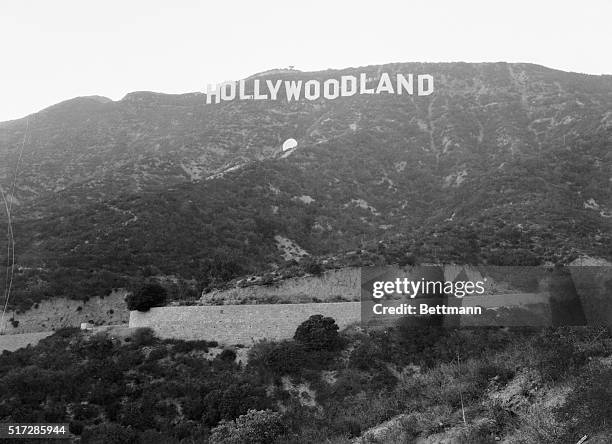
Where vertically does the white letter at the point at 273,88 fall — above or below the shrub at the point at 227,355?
above

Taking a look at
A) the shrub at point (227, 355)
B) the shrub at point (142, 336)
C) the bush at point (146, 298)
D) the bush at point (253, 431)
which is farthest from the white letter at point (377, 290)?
the bush at point (253, 431)

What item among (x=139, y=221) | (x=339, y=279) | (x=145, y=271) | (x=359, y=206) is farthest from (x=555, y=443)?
(x=359, y=206)

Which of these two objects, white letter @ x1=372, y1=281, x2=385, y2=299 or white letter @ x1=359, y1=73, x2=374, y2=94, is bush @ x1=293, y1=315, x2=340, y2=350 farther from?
white letter @ x1=359, y1=73, x2=374, y2=94

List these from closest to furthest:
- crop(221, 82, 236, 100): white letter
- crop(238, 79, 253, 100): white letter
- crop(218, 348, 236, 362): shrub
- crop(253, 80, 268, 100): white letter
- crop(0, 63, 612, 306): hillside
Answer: crop(218, 348, 236, 362): shrub < crop(0, 63, 612, 306): hillside < crop(253, 80, 268, 100): white letter < crop(238, 79, 253, 100): white letter < crop(221, 82, 236, 100): white letter

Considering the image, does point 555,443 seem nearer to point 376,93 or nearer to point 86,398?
point 86,398

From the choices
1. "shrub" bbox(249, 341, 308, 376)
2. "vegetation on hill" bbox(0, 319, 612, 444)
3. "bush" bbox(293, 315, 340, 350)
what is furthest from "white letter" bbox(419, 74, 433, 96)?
"shrub" bbox(249, 341, 308, 376)

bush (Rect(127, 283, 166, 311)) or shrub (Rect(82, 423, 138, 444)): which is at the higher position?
bush (Rect(127, 283, 166, 311))

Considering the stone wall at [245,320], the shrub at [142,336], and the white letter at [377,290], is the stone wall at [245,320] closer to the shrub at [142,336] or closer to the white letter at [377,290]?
the shrub at [142,336]
